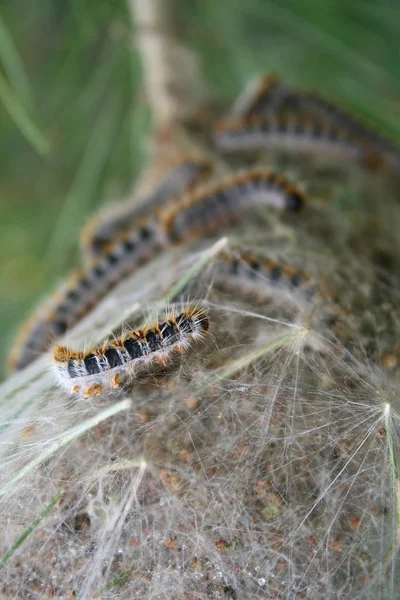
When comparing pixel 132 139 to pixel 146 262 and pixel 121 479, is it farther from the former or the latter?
pixel 121 479

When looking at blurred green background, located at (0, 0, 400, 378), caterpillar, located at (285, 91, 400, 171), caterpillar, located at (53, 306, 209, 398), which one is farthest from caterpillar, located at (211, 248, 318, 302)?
blurred green background, located at (0, 0, 400, 378)

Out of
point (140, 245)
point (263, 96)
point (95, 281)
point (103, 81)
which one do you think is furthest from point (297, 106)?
point (95, 281)

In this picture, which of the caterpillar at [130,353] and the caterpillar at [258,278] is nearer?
the caterpillar at [130,353]

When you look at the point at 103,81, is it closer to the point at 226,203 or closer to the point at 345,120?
the point at 345,120

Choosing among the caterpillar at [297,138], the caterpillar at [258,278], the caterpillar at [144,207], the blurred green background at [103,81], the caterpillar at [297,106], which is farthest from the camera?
the blurred green background at [103,81]

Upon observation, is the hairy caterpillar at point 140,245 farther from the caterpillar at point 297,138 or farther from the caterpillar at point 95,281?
the caterpillar at point 297,138

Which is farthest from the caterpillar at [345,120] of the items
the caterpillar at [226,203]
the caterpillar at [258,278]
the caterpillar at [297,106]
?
the caterpillar at [258,278]
